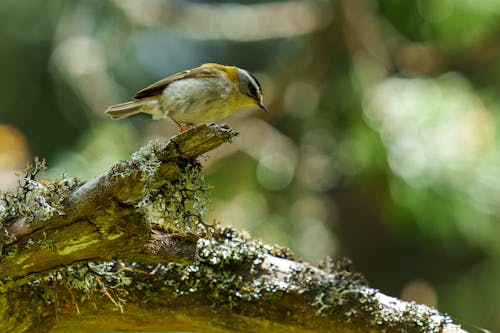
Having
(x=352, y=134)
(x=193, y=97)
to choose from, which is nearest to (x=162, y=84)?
(x=193, y=97)

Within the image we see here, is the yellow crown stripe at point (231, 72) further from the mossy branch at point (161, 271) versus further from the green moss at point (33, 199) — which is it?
the green moss at point (33, 199)

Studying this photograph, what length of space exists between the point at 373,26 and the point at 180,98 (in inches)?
95.5

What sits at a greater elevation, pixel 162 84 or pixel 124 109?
pixel 162 84

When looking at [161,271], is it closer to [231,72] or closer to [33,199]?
[33,199]

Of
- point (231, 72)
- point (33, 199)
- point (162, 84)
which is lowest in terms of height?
point (33, 199)

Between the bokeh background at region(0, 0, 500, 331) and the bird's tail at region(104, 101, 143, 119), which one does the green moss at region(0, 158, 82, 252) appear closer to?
the bird's tail at region(104, 101, 143, 119)

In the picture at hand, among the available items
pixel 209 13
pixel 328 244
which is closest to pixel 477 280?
pixel 328 244

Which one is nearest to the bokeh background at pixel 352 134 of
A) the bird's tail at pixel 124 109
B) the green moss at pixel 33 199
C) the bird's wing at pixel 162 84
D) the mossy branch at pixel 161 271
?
the bird's tail at pixel 124 109

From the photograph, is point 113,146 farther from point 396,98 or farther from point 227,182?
point 396,98

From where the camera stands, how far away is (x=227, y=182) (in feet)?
19.1

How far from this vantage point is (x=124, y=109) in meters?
3.82

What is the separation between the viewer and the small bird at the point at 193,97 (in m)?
3.56

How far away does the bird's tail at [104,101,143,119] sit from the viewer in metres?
3.77

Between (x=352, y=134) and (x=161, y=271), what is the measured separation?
2.91 metres
